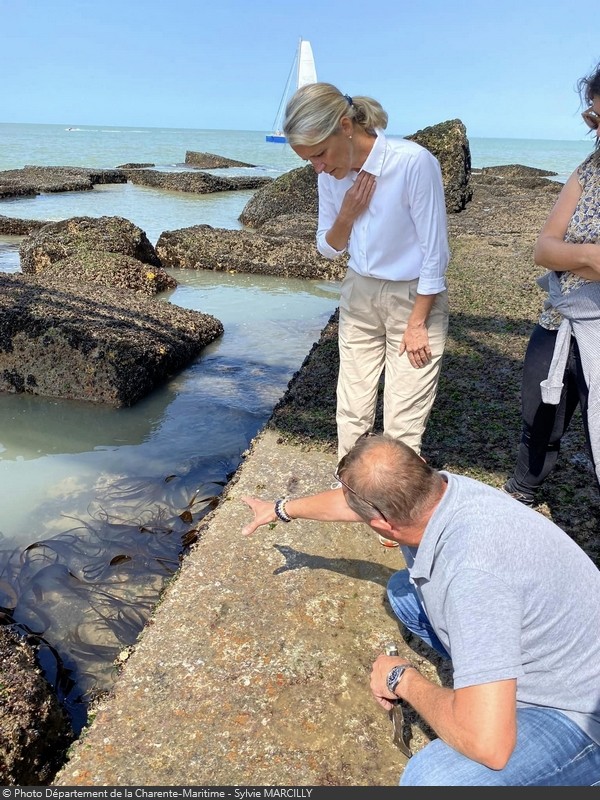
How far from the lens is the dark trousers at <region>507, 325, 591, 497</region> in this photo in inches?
101

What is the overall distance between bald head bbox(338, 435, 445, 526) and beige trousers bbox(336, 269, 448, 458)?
3.79 feet

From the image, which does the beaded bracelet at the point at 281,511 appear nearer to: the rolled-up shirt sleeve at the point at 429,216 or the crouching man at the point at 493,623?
the crouching man at the point at 493,623

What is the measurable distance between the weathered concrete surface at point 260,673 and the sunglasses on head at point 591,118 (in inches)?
74.2

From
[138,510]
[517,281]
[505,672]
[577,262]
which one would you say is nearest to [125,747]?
[505,672]

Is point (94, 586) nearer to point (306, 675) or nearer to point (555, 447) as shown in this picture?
point (306, 675)

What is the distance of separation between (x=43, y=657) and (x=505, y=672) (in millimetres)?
2015

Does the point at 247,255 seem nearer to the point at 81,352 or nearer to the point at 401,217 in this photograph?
the point at 81,352

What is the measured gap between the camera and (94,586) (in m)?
3.11

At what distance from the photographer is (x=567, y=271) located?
2.56 m

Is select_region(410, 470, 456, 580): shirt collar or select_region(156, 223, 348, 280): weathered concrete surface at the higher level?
select_region(410, 470, 456, 580): shirt collar

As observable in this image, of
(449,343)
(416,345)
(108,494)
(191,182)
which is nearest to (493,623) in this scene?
(416,345)

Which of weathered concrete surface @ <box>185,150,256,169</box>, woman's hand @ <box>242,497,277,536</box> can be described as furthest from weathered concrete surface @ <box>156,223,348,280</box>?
weathered concrete surface @ <box>185,150,256,169</box>

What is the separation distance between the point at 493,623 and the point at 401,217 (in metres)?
1.63

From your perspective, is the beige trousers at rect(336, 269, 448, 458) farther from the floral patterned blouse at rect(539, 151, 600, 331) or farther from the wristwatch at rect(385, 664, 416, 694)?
the wristwatch at rect(385, 664, 416, 694)
